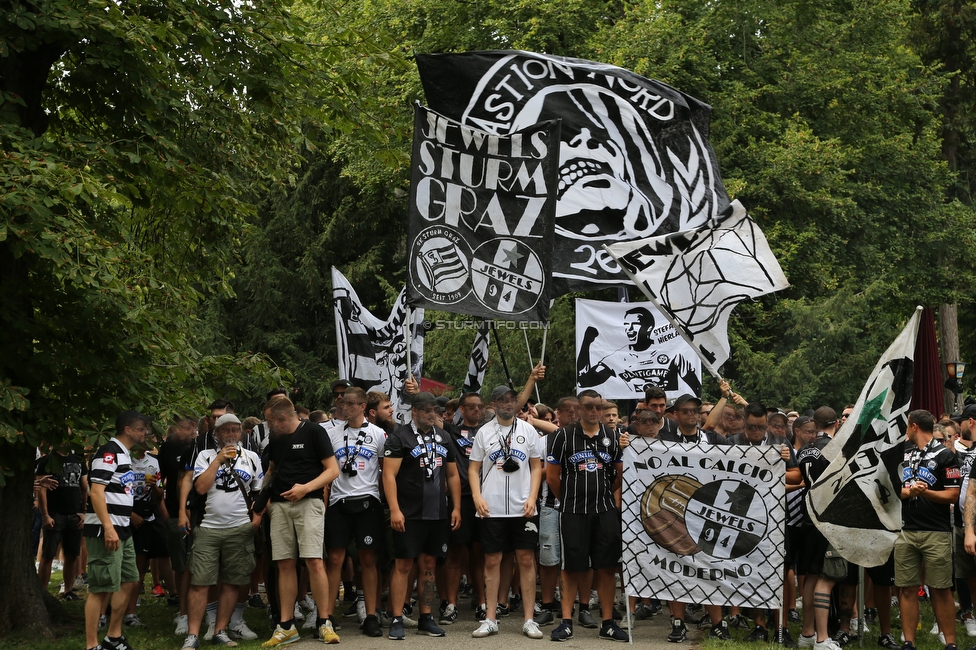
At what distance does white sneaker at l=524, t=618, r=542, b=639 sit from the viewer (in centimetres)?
977

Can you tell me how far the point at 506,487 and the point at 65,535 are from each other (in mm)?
5521

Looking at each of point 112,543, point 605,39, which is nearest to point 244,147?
point 112,543

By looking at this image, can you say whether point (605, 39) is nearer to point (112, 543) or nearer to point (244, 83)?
point (244, 83)

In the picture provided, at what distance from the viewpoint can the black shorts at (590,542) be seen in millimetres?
9844

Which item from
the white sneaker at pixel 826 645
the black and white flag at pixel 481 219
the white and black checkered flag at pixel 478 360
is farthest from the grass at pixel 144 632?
the white sneaker at pixel 826 645

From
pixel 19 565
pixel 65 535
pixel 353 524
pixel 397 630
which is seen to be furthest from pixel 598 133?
pixel 19 565

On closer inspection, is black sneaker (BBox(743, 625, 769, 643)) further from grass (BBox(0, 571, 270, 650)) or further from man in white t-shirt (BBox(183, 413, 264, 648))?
man in white t-shirt (BBox(183, 413, 264, 648))

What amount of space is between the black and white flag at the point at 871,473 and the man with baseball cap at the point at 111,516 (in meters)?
5.62

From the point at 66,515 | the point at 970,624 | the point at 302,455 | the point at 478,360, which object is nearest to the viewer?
the point at 302,455

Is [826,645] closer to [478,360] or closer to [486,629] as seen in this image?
[486,629]

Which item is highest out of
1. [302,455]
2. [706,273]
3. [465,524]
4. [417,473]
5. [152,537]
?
[706,273]

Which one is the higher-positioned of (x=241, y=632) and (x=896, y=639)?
(x=241, y=632)

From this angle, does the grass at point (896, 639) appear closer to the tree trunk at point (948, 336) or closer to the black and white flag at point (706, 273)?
the black and white flag at point (706, 273)

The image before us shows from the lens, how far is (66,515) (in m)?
12.5
